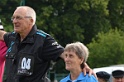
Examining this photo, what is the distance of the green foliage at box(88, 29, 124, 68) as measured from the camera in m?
29.7

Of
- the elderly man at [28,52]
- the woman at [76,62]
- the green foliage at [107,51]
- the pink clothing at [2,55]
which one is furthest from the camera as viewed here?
the green foliage at [107,51]

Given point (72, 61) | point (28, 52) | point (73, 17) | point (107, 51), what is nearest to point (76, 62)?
point (72, 61)

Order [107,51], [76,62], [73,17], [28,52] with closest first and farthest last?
1. [76,62]
2. [28,52]
3. [107,51]
4. [73,17]

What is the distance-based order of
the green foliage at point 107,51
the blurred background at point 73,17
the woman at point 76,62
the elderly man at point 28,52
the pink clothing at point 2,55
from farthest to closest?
the blurred background at point 73,17, the green foliage at point 107,51, the pink clothing at point 2,55, the elderly man at point 28,52, the woman at point 76,62

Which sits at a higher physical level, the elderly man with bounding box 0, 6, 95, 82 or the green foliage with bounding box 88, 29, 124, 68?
the elderly man with bounding box 0, 6, 95, 82

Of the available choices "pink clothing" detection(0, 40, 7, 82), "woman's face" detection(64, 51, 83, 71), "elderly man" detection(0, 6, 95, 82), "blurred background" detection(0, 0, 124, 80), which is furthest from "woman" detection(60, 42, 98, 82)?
"blurred background" detection(0, 0, 124, 80)

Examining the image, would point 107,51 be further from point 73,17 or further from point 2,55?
point 2,55

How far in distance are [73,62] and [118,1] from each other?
3408 centimetres

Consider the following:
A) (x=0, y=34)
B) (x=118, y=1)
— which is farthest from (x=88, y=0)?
(x=0, y=34)

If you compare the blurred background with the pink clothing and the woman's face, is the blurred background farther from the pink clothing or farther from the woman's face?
the woman's face

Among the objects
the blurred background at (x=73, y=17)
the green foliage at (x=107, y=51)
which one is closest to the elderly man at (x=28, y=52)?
the green foliage at (x=107, y=51)

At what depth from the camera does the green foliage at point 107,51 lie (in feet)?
97.5

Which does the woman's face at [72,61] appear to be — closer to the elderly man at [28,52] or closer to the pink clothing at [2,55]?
the elderly man at [28,52]

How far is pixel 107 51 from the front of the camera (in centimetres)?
2995
